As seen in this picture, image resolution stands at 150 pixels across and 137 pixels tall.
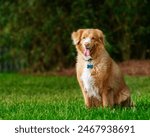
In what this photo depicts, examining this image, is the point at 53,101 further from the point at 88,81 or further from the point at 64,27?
the point at 64,27

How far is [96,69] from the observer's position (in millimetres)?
9312

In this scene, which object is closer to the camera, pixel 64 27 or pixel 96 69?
pixel 96 69

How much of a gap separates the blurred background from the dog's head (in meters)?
10.3

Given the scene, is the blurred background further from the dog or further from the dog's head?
the dog's head

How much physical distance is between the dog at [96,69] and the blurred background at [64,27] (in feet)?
A: 33.3

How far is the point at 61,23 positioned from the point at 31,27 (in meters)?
1.02

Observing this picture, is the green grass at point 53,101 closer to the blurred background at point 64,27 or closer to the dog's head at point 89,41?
the dog's head at point 89,41

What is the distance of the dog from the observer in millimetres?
9133

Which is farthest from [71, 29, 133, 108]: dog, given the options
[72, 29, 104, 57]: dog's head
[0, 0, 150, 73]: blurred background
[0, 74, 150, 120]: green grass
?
[0, 0, 150, 73]: blurred background

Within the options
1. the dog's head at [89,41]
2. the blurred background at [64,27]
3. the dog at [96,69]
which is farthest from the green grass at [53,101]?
the blurred background at [64,27]

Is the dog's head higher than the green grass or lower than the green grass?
higher

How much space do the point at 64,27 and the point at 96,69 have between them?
11.1 metres

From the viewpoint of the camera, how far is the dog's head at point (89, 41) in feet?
29.7

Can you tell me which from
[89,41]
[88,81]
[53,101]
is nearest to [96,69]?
[88,81]
